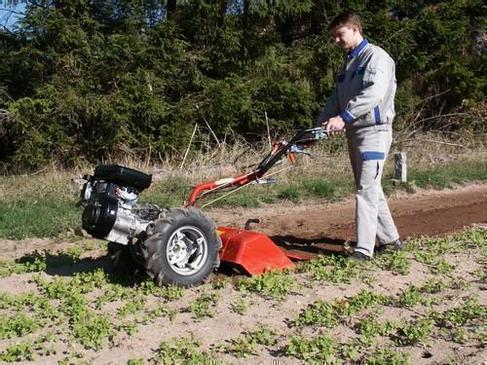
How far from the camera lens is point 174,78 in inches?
537

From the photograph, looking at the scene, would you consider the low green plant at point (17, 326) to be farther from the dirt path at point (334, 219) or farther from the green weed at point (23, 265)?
the dirt path at point (334, 219)

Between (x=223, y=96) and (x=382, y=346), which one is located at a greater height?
(x=223, y=96)

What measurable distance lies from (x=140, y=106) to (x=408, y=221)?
246 inches

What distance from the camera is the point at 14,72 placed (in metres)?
13.2

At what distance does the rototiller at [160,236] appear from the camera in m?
5.06

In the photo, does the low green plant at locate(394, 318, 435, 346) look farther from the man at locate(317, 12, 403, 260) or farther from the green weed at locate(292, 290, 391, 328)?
the man at locate(317, 12, 403, 260)

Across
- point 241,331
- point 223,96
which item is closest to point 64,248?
point 241,331

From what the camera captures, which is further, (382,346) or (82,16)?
(82,16)

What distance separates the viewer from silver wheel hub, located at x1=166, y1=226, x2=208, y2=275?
5.25m

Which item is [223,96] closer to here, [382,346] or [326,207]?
[326,207]

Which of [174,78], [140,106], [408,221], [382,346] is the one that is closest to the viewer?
[382,346]

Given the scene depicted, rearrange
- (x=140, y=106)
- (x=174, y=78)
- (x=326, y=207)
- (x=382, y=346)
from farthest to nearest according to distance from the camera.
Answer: (x=174, y=78)
(x=140, y=106)
(x=326, y=207)
(x=382, y=346)

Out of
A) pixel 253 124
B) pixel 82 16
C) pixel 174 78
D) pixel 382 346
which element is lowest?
pixel 382 346

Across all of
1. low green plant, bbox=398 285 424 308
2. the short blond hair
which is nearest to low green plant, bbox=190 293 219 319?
low green plant, bbox=398 285 424 308
